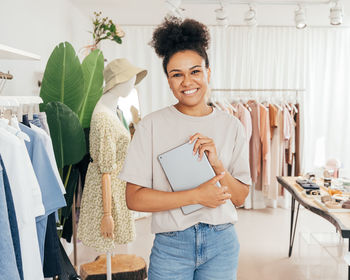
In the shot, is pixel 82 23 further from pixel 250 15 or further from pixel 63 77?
pixel 63 77

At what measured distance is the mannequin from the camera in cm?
220

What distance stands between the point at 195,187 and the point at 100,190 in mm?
1187

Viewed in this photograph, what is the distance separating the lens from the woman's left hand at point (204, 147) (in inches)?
46.8

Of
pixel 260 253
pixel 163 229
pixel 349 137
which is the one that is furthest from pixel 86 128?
pixel 349 137

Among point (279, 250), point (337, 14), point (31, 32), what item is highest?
point (337, 14)

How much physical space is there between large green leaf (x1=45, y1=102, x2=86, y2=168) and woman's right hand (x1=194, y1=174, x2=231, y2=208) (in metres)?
1.16

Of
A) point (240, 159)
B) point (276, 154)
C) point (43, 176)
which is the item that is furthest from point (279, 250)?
point (43, 176)

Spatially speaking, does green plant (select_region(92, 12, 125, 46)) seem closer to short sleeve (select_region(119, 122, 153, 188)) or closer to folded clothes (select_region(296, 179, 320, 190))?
folded clothes (select_region(296, 179, 320, 190))

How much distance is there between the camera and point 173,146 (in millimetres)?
1253

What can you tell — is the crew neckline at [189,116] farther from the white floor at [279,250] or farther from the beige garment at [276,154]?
A: the beige garment at [276,154]

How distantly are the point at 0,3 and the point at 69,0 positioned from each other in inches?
61.1

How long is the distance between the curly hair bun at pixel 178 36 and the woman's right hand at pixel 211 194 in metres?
0.45

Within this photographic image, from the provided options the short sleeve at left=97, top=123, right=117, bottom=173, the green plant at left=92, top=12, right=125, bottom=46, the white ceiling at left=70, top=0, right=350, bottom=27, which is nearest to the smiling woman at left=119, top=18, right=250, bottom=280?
the short sleeve at left=97, top=123, right=117, bottom=173

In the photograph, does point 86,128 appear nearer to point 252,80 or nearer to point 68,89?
point 68,89
